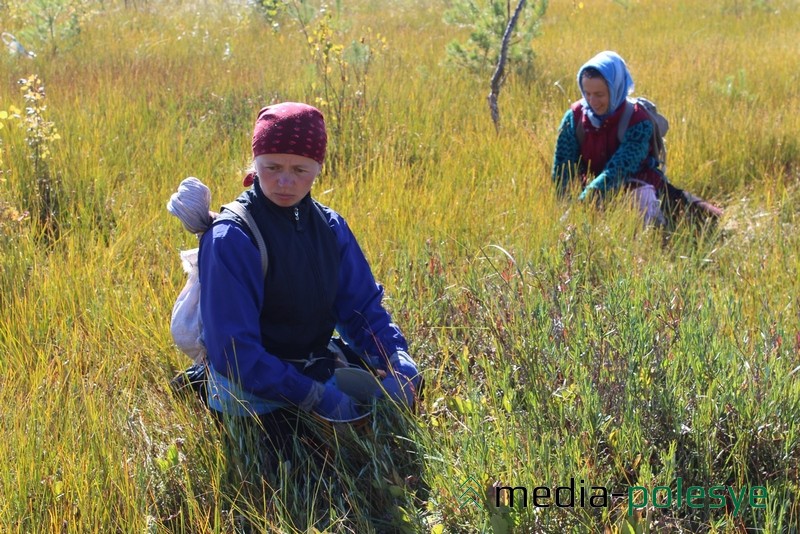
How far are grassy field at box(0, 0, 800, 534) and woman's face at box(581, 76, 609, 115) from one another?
18.1 inches

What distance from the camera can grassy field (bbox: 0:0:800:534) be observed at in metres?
2.08

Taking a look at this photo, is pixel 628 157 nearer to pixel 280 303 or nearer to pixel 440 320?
pixel 440 320

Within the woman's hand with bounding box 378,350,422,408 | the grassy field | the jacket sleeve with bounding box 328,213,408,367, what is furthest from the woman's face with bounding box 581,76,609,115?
the woman's hand with bounding box 378,350,422,408

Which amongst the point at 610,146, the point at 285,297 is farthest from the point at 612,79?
the point at 285,297

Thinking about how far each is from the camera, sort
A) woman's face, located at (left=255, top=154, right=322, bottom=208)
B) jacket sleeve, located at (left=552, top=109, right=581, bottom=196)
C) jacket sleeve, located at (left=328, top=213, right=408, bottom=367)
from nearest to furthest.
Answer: woman's face, located at (left=255, top=154, right=322, bottom=208) < jacket sleeve, located at (left=328, top=213, right=408, bottom=367) < jacket sleeve, located at (left=552, top=109, right=581, bottom=196)


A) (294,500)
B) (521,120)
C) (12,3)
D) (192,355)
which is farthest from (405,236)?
(12,3)

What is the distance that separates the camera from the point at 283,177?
2393 millimetres

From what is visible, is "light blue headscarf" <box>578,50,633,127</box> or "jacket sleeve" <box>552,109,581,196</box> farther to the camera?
"jacket sleeve" <box>552,109,581,196</box>

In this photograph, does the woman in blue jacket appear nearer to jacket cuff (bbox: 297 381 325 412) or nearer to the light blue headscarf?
jacket cuff (bbox: 297 381 325 412)

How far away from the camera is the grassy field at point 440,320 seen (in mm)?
2080

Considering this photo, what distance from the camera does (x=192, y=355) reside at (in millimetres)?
2457

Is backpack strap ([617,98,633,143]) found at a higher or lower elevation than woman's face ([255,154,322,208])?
lower

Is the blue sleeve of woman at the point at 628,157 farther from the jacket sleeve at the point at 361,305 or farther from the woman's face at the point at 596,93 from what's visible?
the jacket sleeve at the point at 361,305

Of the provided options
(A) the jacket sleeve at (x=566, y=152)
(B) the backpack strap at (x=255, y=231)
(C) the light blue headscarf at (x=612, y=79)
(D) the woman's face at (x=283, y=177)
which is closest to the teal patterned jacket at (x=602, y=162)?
(A) the jacket sleeve at (x=566, y=152)
